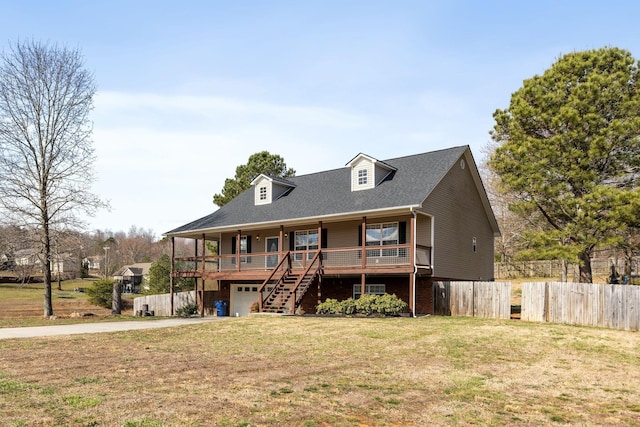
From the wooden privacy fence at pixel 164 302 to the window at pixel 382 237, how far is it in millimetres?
12651

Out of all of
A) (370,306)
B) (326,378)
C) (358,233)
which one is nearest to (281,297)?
(370,306)

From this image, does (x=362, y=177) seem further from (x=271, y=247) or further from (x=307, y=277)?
(x=271, y=247)

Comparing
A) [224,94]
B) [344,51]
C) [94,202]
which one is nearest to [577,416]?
[344,51]

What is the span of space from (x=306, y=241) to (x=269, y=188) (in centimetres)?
475

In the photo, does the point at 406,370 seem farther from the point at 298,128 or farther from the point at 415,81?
the point at 298,128

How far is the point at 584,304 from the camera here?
18734 mm

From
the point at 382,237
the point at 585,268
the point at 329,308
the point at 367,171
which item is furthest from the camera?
the point at 367,171

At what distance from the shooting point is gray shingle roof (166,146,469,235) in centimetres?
2395

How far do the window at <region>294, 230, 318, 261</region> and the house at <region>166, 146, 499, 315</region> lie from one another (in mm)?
55

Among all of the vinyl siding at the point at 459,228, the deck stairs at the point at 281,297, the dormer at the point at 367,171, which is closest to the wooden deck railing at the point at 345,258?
→ the deck stairs at the point at 281,297

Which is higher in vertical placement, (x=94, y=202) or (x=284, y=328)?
(x=94, y=202)

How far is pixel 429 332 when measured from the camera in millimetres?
15906

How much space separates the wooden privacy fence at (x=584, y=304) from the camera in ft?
58.4

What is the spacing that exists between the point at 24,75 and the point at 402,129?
65.8 feet
